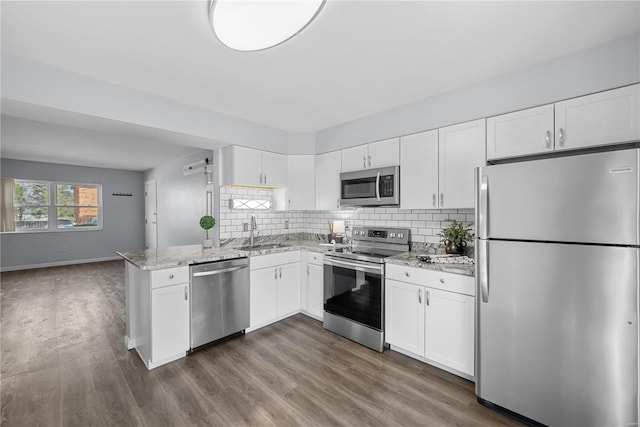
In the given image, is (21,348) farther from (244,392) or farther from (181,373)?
(244,392)

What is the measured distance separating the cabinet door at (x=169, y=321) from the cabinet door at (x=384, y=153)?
2.40 m

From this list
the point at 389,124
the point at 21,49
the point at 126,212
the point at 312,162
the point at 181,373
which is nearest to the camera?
the point at 21,49

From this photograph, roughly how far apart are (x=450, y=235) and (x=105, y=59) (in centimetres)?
331

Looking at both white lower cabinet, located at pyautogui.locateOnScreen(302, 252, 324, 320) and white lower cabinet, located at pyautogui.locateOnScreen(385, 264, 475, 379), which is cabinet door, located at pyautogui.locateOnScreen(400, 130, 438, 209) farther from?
white lower cabinet, located at pyautogui.locateOnScreen(302, 252, 324, 320)

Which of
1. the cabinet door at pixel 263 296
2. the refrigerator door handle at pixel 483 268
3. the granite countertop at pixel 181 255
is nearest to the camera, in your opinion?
the refrigerator door handle at pixel 483 268

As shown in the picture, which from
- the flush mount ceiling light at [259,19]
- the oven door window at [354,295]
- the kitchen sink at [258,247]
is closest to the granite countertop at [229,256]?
the kitchen sink at [258,247]

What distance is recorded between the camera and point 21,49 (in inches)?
76.9

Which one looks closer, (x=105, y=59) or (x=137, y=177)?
(x=105, y=59)

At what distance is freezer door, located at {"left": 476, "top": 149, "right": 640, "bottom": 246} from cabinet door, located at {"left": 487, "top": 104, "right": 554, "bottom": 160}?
0.58m

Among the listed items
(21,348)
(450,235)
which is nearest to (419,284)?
(450,235)

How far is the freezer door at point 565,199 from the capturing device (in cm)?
148

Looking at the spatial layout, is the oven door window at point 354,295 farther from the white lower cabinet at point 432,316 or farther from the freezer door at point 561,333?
the freezer door at point 561,333

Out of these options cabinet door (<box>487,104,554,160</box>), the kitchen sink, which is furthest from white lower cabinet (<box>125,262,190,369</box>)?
cabinet door (<box>487,104,554,160</box>)

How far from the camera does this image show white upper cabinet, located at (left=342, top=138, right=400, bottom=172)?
3.08 m
